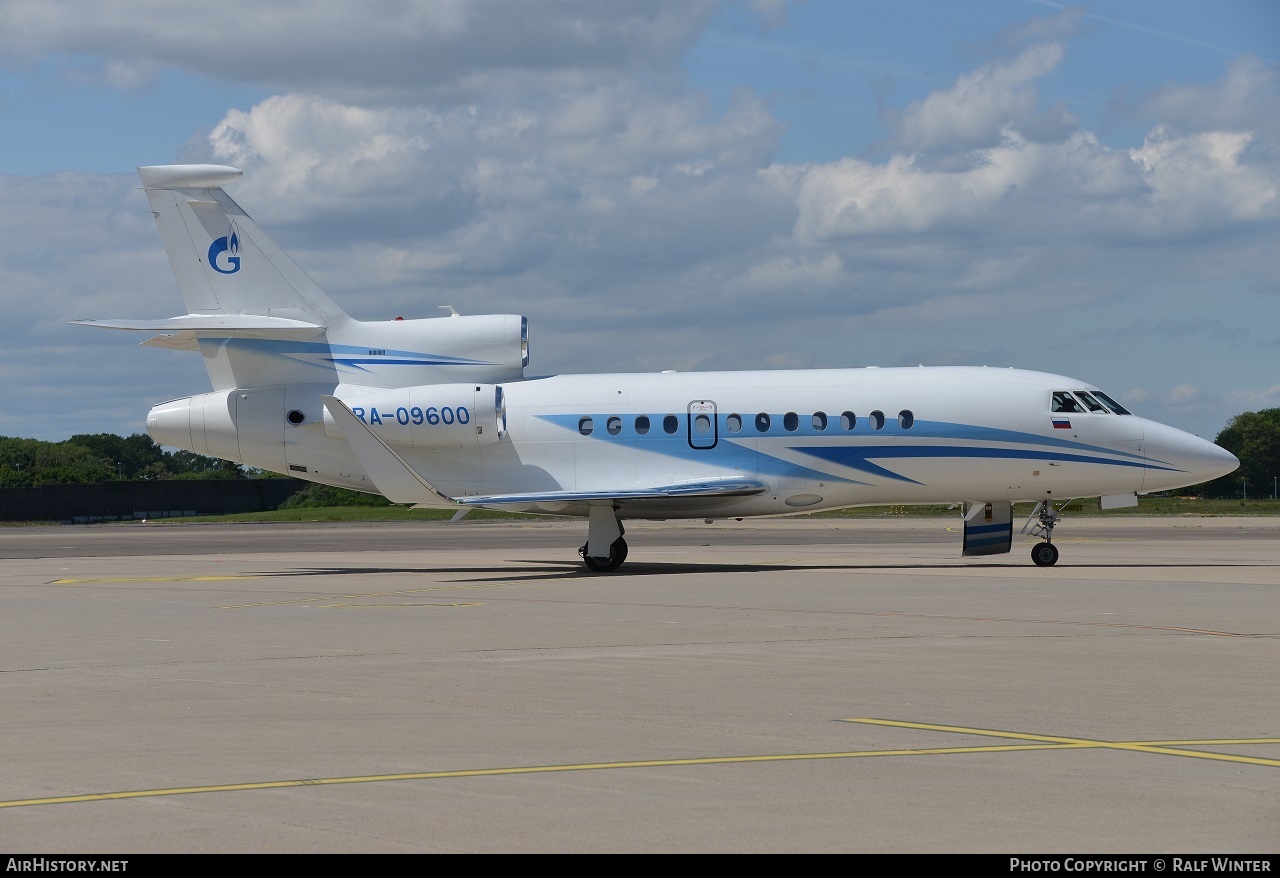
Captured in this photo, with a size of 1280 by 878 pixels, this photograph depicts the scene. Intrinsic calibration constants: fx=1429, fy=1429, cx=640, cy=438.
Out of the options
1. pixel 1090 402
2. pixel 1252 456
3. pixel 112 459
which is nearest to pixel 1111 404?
pixel 1090 402

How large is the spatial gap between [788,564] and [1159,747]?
23.5 meters

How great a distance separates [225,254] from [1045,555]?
19.3 m

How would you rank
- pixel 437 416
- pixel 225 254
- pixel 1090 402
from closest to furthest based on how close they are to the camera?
pixel 1090 402 → pixel 437 416 → pixel 225 254

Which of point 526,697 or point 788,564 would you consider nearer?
point 526,697

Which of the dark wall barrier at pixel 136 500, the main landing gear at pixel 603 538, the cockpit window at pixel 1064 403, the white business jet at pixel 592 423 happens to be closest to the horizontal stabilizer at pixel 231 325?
Answer: the white business jet at pixel 592 423

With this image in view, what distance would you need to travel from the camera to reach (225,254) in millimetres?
32219

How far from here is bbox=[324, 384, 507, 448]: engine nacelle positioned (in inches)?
1245

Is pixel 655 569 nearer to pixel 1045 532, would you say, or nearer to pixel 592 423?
pixel 592 423

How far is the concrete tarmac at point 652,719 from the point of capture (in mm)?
7457

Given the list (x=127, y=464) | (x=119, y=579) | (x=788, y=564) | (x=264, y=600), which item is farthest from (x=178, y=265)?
(x=127, y=464)

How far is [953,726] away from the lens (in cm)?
1061

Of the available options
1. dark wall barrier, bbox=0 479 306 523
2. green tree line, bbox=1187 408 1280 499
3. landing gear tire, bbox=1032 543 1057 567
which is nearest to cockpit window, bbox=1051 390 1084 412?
landing gear tire, bbox=1032 543 1057 567
